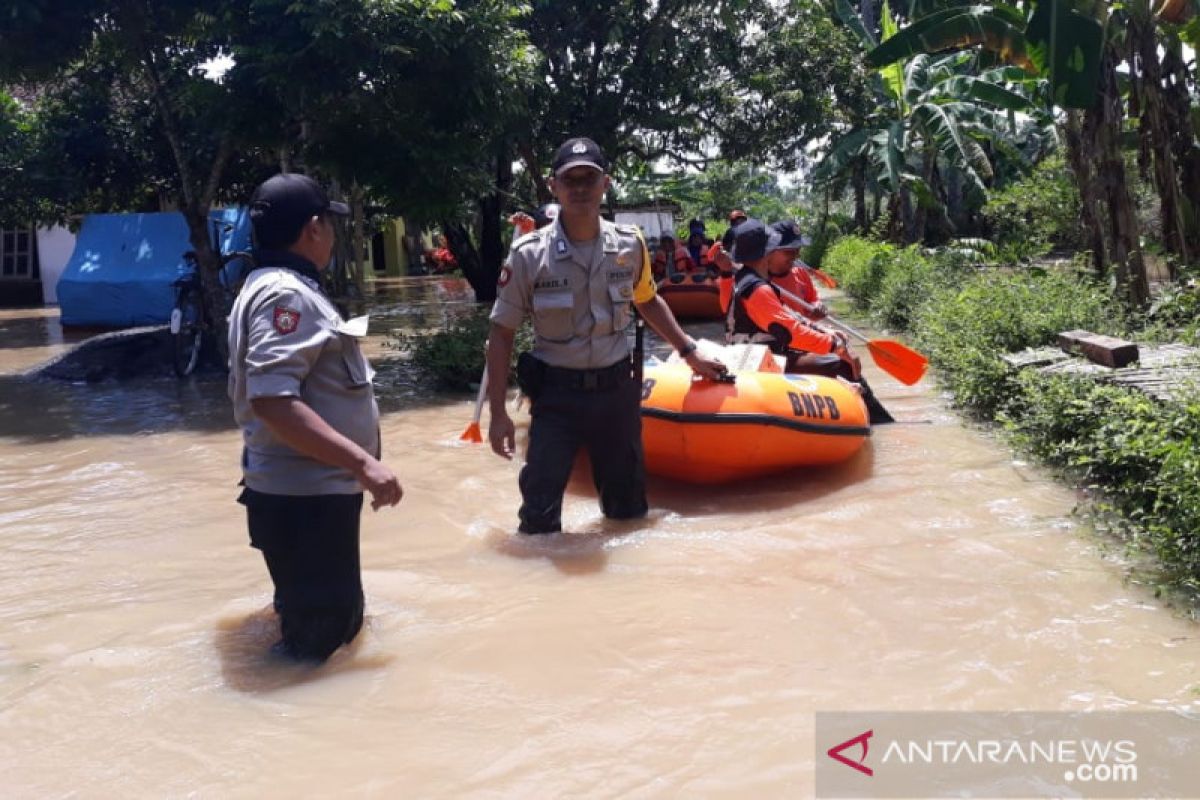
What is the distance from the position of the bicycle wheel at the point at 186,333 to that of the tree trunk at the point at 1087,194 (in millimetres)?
8402

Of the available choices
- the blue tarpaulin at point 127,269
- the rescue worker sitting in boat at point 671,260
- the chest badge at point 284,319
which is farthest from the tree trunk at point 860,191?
the chest badge at point 284,319

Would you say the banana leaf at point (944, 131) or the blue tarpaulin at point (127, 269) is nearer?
the banana leaf at point (944, 131)

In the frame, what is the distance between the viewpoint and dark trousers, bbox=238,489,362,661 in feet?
9.57

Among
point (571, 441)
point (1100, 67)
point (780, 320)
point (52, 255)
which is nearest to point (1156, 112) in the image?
point (1100, 67)

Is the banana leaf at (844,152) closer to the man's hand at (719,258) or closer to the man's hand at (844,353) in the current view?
the man's hand at (719,258)

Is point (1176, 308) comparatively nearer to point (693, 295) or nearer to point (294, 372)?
point (294, 372)

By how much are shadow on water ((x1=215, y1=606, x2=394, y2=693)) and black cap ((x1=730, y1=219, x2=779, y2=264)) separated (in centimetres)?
316

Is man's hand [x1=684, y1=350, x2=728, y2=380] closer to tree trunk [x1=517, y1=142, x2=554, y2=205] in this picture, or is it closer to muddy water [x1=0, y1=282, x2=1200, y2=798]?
muddy water [x1=0, y1=282, x2=1200, y2=798]

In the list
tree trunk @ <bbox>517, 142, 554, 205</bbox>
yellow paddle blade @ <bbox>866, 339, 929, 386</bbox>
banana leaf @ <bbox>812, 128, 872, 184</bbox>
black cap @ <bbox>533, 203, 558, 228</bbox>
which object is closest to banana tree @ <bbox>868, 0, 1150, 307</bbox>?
yellow paddle blade @ <bbox>866, 339, 929, 386</bbox>

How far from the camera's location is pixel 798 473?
5508 mm

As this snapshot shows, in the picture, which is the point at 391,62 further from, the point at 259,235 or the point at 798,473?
the point at 259,235

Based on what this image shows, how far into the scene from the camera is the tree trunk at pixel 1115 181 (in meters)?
8.49

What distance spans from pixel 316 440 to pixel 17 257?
23.2m

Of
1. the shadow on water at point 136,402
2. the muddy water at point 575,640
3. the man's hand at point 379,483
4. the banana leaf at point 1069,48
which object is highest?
the banana leaf at point 1069,48
